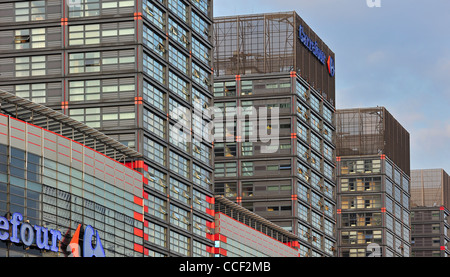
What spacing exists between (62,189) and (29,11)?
41.2 meters

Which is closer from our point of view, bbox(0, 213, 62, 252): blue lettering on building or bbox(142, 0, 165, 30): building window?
bbox(0, 213, 62, 252): blue lettering on building

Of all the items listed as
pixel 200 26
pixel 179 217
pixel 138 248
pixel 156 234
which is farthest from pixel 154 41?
pixel 138 248

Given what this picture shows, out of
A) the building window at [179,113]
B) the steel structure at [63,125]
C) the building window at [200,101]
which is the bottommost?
the steel structure at [63,125]

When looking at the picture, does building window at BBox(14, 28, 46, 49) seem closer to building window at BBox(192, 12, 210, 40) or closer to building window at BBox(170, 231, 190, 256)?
building window at BBox(192, 12, 210, 40)

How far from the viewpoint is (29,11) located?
508 ft

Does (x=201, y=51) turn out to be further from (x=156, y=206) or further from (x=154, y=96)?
(x=156, y=206)

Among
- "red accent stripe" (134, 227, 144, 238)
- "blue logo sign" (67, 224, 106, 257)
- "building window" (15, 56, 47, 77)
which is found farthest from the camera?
"building window" (15, 56, 47, 77)

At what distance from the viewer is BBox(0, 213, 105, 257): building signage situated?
10990 centimetres

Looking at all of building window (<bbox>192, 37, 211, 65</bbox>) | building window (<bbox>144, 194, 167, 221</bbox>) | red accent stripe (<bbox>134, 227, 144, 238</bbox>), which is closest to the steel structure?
building window (<bbox>144, 194, 167, 221</bbox>)

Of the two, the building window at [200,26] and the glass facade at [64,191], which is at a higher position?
the building window at [200,26]

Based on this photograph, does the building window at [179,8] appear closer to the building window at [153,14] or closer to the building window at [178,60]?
the building window at [153,14]

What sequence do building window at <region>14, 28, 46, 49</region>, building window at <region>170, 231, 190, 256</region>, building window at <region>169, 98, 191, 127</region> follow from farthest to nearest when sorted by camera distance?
building window at <region>169, 98, 191, 127</region>, building window at <region>170, 231, 190, 256</region>, building window at <region>14, 28, 46, 49</region>

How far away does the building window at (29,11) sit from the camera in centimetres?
15465

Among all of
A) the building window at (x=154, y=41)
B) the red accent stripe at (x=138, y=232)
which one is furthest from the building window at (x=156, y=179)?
the building window at (x=154, y=41)
